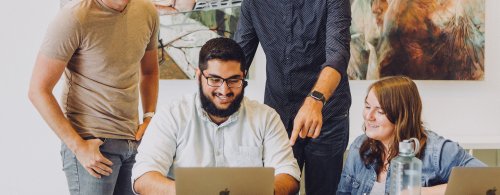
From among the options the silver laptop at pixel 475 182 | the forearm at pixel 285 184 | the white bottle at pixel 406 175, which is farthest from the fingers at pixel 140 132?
the silver laptop at pixel 475 182

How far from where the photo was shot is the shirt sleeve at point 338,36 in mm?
1974

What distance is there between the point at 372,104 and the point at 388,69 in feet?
4.49

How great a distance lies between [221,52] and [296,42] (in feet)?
1.51

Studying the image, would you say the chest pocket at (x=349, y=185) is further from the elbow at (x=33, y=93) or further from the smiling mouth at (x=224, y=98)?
the elbow at (x=33, y=93)

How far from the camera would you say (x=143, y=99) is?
242cm

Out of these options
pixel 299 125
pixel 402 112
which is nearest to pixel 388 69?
pixel 402 112

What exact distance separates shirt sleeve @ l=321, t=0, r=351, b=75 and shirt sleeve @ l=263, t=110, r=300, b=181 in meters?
0.28

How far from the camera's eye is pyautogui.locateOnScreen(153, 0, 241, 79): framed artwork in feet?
10.5

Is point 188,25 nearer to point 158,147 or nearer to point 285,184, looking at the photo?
point 158,147

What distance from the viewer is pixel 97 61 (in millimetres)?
2016

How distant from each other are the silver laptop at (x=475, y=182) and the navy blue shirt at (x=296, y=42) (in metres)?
0.84

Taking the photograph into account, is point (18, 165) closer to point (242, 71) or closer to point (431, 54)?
point (242, 71)

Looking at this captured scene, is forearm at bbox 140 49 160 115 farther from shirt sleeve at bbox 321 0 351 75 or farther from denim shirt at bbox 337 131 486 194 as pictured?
denim shirt at bbox 337 131 486 194

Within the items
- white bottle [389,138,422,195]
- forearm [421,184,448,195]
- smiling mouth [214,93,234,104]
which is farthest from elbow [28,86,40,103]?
forearm [421,184,448,195]
